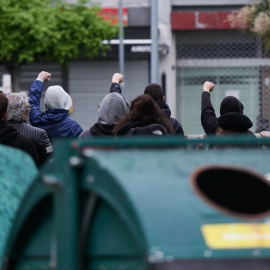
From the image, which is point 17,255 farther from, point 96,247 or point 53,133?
point 53,133

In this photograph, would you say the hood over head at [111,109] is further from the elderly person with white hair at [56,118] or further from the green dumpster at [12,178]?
the green dumpster at [12,178]

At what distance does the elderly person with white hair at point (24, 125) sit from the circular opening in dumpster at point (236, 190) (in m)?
4.19

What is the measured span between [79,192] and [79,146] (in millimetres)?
136

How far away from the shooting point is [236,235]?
8.50 feet

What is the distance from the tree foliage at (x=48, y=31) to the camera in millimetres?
22453

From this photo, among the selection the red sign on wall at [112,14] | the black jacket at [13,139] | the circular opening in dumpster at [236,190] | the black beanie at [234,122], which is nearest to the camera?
the circular opening in dumpster at [236,190]

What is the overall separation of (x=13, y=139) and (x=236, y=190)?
3620mm

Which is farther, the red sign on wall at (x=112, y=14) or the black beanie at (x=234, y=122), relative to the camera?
the red sign on wall at (x=112, y=14)

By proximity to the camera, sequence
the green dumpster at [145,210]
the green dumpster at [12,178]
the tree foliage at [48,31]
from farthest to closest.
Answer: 1. the tree foliage at [48,31]
2. the green dumpster at [12,178]
3. the green dumpster at [145,210]

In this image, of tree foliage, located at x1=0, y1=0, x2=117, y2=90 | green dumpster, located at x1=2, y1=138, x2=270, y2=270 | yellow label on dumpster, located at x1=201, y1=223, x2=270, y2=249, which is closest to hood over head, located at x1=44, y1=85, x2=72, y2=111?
green dumpster, located at x1=2, y1=138, x2=270, y2=270

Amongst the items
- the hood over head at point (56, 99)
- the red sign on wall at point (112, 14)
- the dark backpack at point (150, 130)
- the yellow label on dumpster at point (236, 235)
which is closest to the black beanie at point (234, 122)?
the dark backpack at point (150, 130)

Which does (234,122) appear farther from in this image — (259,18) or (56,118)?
(259,18)

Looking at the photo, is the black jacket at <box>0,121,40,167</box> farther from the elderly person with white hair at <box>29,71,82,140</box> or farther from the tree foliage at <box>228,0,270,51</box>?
the tree foliage at <box>228,0,270,51</box>

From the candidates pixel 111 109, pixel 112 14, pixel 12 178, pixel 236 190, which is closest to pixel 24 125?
pixel 111 109
